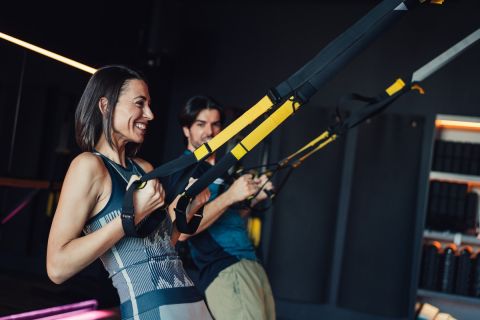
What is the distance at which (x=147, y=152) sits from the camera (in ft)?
17.5

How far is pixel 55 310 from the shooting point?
3904mm

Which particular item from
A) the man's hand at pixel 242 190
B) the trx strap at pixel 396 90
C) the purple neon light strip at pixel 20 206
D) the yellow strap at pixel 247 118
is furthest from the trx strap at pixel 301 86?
the purple neon light strip at pixel 20 206

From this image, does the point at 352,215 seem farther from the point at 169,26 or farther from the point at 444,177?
the point at 169,26

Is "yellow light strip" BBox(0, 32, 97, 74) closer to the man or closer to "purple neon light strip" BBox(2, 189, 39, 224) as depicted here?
"purple neon light strip" BBox(2, 189, 39, 224)

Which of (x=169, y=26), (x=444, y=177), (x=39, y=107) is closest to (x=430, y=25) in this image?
(x=444, y=177)

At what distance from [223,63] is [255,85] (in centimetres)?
38

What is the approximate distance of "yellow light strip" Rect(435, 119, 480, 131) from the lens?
4.61 metres

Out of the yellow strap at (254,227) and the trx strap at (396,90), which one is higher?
the trx strap at (396,90)

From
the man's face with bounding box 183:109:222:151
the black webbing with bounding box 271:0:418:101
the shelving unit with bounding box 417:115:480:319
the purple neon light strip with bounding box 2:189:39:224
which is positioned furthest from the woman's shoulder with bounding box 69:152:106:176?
the shelving unit with bounding box 417:115:480:319

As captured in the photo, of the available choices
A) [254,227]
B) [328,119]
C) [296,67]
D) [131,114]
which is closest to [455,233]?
[328,119]

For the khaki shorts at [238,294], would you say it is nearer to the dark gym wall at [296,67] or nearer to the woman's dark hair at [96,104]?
the woman's dark hair at [96,104]

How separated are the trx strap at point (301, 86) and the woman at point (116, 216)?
4.4 inches

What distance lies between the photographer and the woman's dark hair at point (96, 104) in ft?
4.60

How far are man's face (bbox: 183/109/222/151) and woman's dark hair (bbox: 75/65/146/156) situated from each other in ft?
2.95
